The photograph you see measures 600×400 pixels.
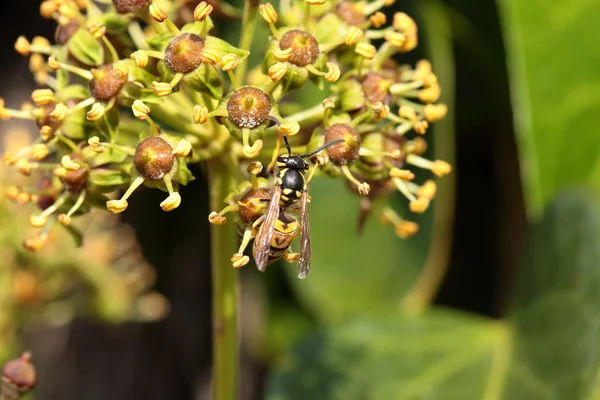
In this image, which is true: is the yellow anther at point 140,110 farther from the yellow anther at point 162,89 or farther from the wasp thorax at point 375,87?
the wasp thorax at point 375,87

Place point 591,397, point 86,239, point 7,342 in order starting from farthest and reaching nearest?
point 86,239 → point 7,342 → point 591,397

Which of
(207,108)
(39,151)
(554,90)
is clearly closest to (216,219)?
(207,108)

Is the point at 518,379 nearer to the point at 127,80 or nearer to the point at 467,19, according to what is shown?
the point at 467,19

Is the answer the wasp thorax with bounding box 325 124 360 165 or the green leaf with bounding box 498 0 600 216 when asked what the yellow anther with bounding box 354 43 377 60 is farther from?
the green leaf with bounding box 498 0 600 216

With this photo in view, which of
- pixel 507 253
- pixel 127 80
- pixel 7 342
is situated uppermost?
pixel 127 80

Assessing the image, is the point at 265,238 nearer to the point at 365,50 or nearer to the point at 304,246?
the point at 304,246

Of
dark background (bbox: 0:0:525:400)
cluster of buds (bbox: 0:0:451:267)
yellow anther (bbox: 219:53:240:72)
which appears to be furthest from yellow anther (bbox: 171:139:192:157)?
dark background (bbox: 0:0:525:400)

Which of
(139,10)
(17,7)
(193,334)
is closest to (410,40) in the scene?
(139,10)
